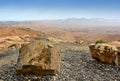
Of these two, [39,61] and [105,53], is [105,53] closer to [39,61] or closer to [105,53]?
[105,53]

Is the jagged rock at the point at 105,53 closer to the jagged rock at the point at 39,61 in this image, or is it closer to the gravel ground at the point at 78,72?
the gravel ground at the point at 78,72

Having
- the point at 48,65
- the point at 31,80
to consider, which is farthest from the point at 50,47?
the point at 31,80

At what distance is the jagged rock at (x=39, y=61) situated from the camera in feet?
57.2

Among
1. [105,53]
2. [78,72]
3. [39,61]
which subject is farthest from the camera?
[105,53]

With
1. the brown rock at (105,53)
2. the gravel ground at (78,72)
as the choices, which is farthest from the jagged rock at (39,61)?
the brown rock at (105,53)

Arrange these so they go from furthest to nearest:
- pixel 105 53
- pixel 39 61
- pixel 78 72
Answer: pixel 105 53 < pixel 78 72 < pixel 39 61

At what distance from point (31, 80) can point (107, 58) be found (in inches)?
291

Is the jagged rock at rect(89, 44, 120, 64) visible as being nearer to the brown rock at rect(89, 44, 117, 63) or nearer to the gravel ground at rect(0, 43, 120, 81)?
the brown rock at rect(89, 44, 117, 63)

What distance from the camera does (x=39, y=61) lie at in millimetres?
17578

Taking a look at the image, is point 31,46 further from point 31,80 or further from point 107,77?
point 107,77

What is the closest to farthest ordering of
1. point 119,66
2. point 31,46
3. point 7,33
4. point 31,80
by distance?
point 31,80
point 31,46
point 119,66
point 7,33

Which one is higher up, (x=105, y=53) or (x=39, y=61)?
(x=39, y=61)

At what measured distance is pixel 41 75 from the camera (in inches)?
689

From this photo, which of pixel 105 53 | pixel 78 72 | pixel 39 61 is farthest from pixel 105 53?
pixel 39 61
